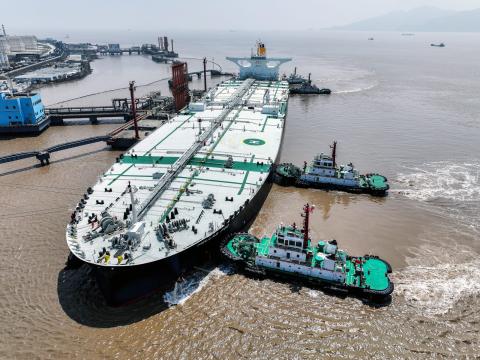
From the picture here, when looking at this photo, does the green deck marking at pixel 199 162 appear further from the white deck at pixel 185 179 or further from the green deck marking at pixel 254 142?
the green deck marking at pixel 254 142

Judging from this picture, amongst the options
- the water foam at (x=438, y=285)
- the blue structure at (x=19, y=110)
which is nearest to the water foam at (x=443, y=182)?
the water foam at (x=438, y=285)

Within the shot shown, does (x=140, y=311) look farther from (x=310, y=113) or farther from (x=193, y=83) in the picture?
(x=193, y=83)

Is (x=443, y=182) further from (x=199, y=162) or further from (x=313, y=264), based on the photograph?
(x=199, y=162)

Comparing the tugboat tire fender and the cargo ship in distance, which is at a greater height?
the cargo ship in distance

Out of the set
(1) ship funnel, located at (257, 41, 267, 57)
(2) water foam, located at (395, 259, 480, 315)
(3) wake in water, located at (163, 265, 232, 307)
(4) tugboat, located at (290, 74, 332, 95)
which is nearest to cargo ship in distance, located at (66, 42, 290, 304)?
(3) wake in water, located at (163, 265, 232, 307)

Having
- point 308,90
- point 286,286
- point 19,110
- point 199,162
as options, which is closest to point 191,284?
point 286,286

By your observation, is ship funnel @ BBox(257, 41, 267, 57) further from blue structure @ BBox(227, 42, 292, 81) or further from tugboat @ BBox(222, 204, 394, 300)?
tugboat @ BBox(222, 204, 394, 300)
